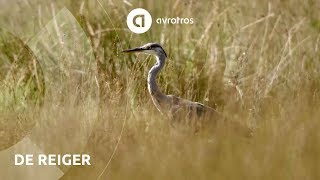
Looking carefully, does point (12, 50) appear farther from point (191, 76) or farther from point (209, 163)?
point (209, 163)

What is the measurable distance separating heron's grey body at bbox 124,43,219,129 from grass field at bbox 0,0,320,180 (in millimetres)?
43

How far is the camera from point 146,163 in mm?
4461

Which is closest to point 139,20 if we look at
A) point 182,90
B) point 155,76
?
point 155,76

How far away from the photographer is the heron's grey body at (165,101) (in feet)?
16.5

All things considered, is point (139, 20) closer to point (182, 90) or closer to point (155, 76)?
point (155, 76)

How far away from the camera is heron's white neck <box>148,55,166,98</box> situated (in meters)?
5.16

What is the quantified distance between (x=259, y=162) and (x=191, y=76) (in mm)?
905

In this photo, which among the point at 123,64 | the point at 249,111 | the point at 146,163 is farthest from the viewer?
the point at 123,64

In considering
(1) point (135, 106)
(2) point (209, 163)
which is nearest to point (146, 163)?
(2) point (209, 163)

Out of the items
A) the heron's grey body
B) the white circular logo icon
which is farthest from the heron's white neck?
the white circular logo icon

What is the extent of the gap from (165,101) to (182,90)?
4.6 inches

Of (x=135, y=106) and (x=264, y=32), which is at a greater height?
(x=264, y=32)

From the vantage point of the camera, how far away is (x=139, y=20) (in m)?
5.07

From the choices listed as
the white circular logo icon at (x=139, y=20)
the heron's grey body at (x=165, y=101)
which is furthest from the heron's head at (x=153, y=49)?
the white circular logo icon at (x=139, y=20)
